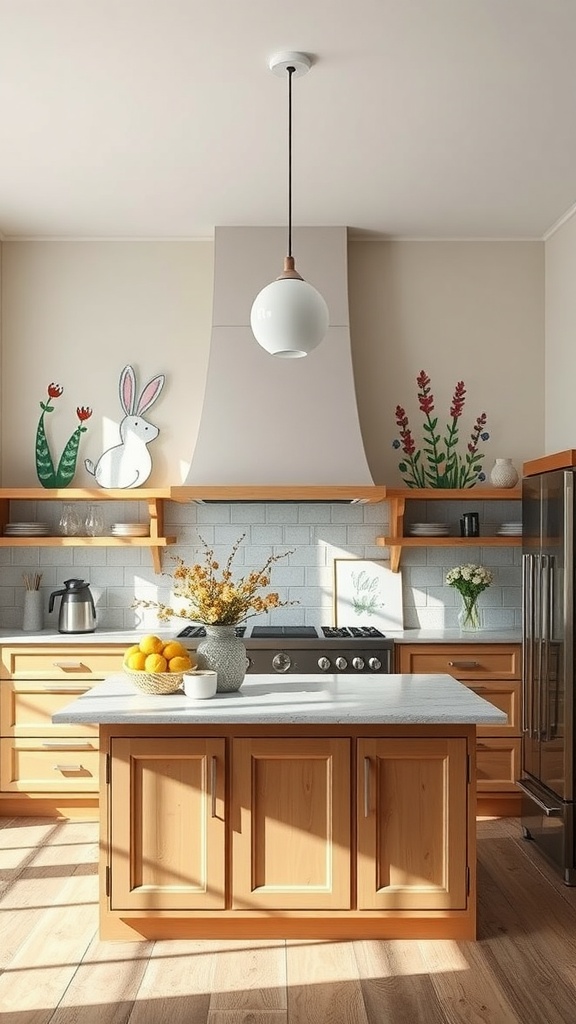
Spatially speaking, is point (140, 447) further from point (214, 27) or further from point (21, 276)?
point (214, 27)

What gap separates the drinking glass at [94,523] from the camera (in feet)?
18.1

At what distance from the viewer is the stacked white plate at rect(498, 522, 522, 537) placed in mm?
5469

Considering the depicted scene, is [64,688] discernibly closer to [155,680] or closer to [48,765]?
[48,765]

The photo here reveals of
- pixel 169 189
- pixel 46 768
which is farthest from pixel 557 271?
pixel 46 768

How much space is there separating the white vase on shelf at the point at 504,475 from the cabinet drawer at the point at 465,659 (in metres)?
0.90

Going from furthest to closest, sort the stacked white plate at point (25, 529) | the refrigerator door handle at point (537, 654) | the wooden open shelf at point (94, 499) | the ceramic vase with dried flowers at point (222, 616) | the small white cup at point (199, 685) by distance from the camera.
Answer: the stacked white plate at point (25, 529) → the wooden open shelf at point (94, 499) → the refrigerator door handle at point (537, 654) → the ceramic vase with dried flowers at point (222, 616) → the small white cup at point (199, 685)

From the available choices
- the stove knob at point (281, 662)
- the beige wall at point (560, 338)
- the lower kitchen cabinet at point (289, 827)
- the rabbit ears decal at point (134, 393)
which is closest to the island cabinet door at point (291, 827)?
the lower kitchen cabinet at point (289, 827)

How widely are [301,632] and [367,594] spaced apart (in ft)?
1.89

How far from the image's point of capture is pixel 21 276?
573 centimetres

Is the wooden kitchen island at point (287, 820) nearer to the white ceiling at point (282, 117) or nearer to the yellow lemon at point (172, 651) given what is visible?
the yellow lemon at point (172, 651)

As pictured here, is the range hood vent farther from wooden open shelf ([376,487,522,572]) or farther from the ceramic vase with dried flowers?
the ceramic vase with dried flowers

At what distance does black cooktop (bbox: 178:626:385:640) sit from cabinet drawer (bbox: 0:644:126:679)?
15.3 inches

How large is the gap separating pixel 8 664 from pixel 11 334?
1.89 metres

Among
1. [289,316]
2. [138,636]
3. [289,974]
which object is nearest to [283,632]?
[138,636]
